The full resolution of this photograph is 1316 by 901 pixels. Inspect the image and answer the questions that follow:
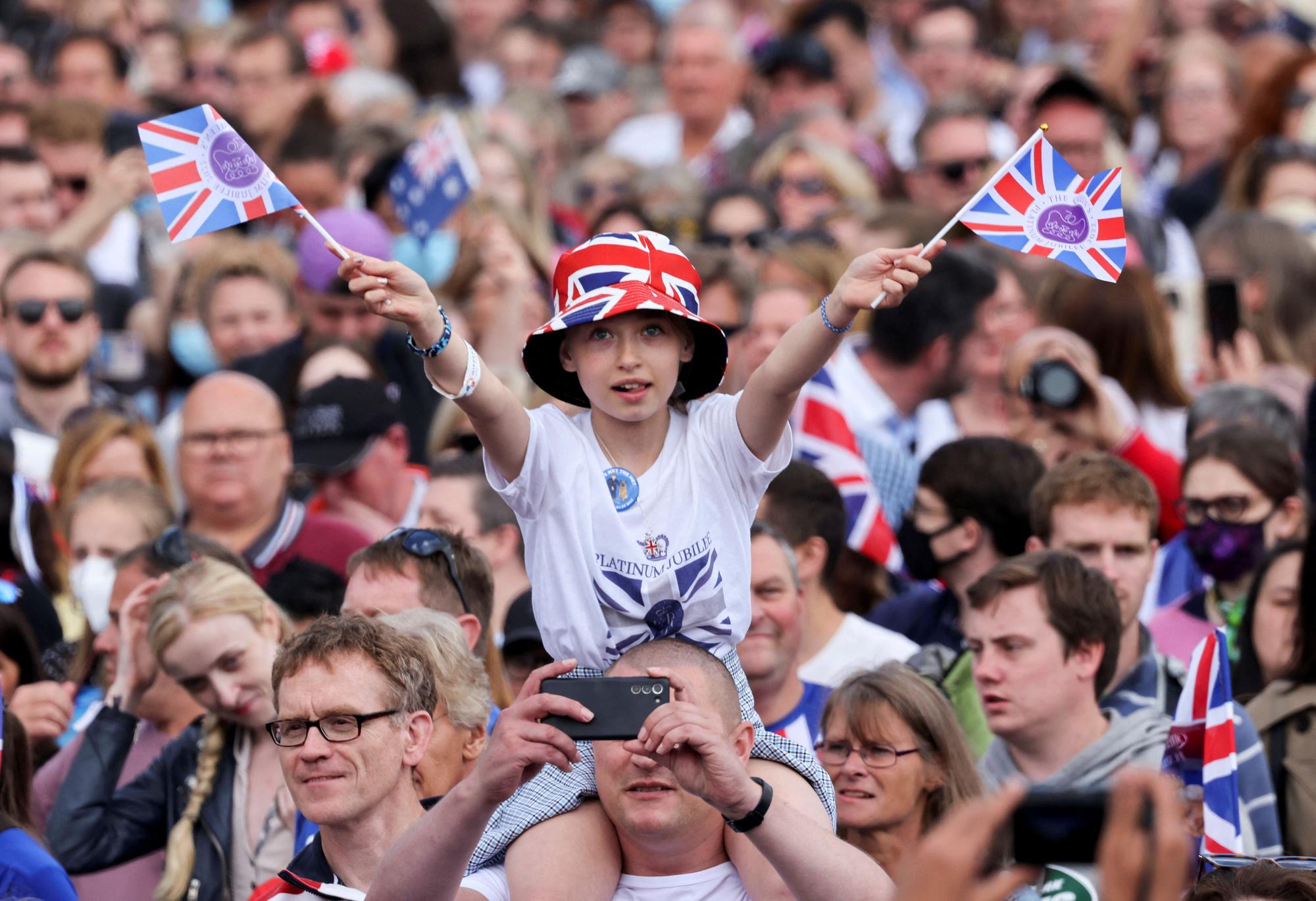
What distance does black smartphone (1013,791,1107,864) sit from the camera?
2.94m

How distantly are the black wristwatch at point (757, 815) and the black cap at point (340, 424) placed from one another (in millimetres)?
4188

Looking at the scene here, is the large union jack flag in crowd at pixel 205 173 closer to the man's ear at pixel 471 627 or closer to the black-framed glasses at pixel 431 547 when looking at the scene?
the black-framed glasses at pixel 431 547

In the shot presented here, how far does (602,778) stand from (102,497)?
3.67 metres

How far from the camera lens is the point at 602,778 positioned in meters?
4.82

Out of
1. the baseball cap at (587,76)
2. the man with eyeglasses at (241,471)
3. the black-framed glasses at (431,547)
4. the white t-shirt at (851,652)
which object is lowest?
the white t-shirt at (851,652)

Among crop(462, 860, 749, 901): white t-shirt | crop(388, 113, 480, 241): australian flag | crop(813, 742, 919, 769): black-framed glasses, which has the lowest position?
crop(462, 860, 749, 901): white t-shirt

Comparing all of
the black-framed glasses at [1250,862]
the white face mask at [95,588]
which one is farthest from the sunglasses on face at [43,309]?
the black-framed glasses at [1250,862]

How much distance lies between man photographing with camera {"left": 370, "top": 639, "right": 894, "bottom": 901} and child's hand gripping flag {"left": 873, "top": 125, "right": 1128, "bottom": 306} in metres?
1.35

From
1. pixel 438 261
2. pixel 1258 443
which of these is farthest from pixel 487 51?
pixel 1258 443

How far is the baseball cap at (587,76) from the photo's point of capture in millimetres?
14438

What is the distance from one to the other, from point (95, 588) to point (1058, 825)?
5.16m

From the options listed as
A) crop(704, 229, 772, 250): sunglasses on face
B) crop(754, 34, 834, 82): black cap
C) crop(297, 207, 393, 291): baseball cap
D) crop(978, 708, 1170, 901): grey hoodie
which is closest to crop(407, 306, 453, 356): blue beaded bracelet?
crop(978, 708, 1170, 901): grey hoodie

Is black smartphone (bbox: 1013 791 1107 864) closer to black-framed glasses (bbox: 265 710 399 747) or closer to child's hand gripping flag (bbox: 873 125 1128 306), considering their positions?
black-framed glasses (bbox: 265 710 399 747)

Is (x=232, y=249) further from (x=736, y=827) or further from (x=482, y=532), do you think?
(x=736, y=827)
